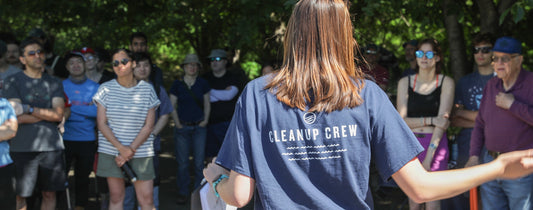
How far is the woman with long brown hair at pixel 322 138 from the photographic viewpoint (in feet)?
5.46

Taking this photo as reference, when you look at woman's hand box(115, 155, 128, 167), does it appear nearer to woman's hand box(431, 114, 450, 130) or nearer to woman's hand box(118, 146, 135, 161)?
woman's hand box(118, 146, 135, 161)

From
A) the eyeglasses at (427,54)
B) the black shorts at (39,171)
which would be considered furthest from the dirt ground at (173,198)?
the eyeglasses at (427,54)

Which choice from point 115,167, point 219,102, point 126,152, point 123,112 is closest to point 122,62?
point 123,112

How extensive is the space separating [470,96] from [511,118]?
1034 millimetres

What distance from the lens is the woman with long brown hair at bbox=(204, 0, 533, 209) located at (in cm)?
167

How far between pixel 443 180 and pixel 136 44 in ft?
19.1

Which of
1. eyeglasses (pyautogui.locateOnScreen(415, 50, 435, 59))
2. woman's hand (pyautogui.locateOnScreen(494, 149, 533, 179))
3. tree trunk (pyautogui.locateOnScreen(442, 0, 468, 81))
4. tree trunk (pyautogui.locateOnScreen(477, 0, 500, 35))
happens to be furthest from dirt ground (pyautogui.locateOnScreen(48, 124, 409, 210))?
woman's hand (pyautogui.locateOnScreen(494, 149, 533, 179))

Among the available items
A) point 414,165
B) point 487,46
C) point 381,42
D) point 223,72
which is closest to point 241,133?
point 414,165

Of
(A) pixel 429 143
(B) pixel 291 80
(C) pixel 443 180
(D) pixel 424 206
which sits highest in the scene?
(B) pixel 291 80

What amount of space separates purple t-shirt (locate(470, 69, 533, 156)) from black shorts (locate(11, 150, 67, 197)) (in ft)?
13.1

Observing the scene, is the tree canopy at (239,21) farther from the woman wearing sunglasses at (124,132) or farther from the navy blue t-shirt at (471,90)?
the woman wearing sunglasses at (124,132)

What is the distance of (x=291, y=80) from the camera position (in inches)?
67.3

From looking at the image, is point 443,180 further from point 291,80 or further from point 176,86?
point 176,86

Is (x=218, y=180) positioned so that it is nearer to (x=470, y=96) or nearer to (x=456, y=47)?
(x=470, y=96)
